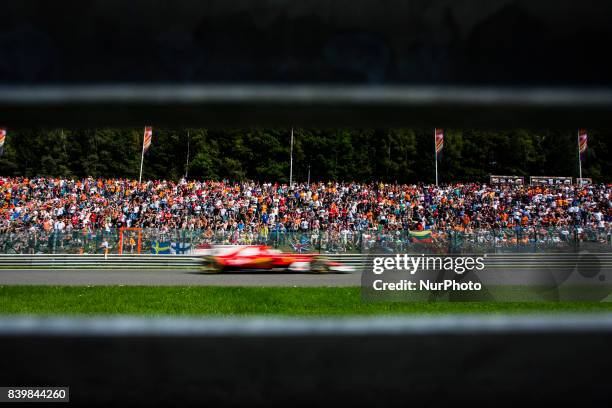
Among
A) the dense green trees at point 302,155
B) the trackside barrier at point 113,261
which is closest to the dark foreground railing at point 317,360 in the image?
the trackside barrier at point 113,261

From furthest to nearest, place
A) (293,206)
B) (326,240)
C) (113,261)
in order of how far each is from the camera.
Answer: (293,206) → (113,261) → (326,240)

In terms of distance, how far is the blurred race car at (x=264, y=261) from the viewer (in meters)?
15.5

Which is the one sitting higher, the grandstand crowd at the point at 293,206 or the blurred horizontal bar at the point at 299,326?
the grandstand crowd at the point at 293,206

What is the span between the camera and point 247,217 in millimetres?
22031

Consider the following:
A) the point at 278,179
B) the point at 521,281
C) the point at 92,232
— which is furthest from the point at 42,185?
the point at 278,179

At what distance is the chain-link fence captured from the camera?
612 inches

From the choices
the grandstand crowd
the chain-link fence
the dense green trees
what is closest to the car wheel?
the chain-link fence

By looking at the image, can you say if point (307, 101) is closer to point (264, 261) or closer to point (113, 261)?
point (264, 261)

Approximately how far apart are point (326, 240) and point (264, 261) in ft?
9.83

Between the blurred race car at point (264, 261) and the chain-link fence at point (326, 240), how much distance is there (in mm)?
698

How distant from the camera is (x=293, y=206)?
2316cm

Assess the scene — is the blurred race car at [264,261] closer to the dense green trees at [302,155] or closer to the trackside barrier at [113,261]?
the trackside barrier at [113,261]

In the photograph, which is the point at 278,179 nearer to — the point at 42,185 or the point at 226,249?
the point at 42,185

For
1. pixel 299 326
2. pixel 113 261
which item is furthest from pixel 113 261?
pixel 299 326
